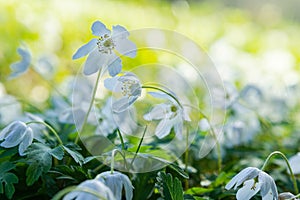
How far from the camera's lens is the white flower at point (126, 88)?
3.99ft

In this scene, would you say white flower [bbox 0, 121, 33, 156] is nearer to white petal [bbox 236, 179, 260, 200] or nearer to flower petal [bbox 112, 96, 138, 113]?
flower petal [bbox 112, 96, 138, 113]

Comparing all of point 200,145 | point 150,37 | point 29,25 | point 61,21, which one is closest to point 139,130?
point 200,145

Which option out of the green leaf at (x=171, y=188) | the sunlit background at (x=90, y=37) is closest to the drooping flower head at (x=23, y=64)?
the sunlit background at (x=90, y=37)

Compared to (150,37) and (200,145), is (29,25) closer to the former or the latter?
(150,37)

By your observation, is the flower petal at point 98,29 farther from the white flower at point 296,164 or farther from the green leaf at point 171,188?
the white flower at point 296,164

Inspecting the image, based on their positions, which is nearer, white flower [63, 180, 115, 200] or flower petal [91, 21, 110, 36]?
white flower [63, 180, 115, 200]

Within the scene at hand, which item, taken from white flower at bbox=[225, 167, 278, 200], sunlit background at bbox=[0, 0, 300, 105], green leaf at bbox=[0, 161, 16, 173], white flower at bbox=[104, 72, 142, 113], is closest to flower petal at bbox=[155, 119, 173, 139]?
white flower at bbox=[104, 72, 142, 113]

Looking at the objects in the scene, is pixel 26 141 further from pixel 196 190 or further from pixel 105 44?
pixel 196 190

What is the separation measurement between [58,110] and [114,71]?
0.81 m

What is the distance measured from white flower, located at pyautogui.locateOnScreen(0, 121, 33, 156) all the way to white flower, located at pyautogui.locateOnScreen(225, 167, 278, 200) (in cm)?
50

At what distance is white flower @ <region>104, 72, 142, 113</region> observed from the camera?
1.21 m

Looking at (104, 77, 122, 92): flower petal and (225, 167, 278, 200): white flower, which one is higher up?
(104, 77, 122, 92): flower petal

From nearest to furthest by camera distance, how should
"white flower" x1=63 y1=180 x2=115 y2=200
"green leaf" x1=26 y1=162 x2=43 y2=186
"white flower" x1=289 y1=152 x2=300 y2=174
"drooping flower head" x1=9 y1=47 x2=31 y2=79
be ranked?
"white flower" x1=63 y1=180 x2=115 y2=200 → "green leaf" x1=26 y1=162 x2=43 y2=186 → "white flower" x1=289 y1=152 x2=300 y2=174 → "drooping flower head" x1=9 y1=47 x2=31 y2=79

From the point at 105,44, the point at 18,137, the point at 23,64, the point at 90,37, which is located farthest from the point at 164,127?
the point at 90,37
